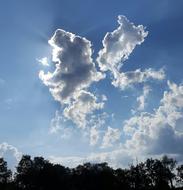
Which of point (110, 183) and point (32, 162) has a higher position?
point (32, 162)

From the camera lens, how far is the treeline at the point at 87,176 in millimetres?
171625

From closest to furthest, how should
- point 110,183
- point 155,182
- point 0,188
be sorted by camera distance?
point 0,188 → point 110,183 → point 155,182

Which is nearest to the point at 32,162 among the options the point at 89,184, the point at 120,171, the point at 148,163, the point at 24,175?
the point at 24,175

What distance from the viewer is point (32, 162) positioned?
612ft

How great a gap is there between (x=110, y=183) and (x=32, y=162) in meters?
41.4

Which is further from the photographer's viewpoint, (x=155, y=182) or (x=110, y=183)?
(x=155, y=182)

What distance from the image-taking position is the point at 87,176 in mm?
→ 180125

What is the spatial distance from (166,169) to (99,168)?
35063mm

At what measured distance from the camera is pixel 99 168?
198m

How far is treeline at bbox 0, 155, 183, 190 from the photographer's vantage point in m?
172

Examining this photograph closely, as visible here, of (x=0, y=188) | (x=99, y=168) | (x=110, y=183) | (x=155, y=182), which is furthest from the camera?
(x=99, y=168)

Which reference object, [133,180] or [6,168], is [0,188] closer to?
[6,168]

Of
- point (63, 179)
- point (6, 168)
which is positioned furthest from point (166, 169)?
point (6, 168)

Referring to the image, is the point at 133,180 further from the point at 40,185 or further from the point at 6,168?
the point at 6,168
